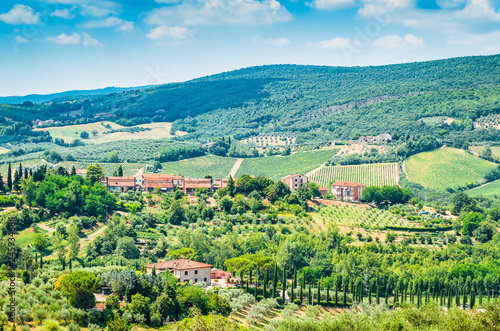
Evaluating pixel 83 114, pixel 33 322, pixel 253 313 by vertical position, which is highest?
pixel 83 114

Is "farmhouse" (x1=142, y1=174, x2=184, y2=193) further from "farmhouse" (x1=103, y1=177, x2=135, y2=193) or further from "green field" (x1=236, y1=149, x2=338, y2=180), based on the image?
"green field" (x1=236, y1=149, x2=338, y2=180)

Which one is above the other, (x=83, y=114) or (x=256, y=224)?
(x=83, y=114)

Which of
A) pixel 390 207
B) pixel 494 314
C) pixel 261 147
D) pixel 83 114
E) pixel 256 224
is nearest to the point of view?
pixel 494 314

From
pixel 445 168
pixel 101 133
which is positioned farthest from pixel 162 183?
pixel 101 133

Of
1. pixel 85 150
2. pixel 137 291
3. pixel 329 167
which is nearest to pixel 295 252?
pixel 137 291

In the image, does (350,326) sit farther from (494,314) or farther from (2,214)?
(2,214)

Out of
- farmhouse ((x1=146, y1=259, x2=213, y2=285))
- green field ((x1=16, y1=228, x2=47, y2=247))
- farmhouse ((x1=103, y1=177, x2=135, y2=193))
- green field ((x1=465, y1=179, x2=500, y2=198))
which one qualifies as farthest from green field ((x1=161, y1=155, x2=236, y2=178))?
farmhouse ((x1=146, y1=259, x2=213, y2=285))

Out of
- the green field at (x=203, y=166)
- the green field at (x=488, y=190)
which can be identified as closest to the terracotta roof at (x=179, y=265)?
the green field at (x=203, y=166)
